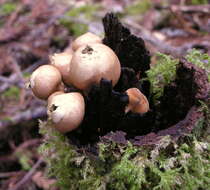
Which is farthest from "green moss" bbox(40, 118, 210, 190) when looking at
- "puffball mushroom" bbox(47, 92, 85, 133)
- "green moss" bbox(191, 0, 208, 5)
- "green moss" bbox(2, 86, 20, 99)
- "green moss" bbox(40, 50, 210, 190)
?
"green moss" bbox(191, 0, 208, 5)

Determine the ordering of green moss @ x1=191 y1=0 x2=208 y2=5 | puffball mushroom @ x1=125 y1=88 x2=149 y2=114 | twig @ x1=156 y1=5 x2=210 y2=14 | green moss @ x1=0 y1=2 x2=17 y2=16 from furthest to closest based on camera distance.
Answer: green moss @ x1=0 y1=2 x2=17 y2=16, green moss @ x1=191 y1=0 x2=208 y2=5, twig @ x1=156 y1=5 x2=210 y2=14, puffball mushroom @ x1=125 y1=88 x2=149 y2=114

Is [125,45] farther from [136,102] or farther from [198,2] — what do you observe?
[198,2]

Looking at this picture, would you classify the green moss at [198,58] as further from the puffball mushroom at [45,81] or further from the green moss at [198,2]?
the green moss at [198,2]

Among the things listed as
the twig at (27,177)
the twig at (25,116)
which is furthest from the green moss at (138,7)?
the twig at (27,177)

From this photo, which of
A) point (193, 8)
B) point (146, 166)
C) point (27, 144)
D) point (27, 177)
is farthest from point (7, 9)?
point (146, 166)

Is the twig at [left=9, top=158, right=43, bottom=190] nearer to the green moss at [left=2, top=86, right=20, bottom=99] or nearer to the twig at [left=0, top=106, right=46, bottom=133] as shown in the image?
the twig at [left=0, top=106, right=46, bottom=133]

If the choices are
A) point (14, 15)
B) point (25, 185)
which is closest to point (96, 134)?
point (25, 185)
